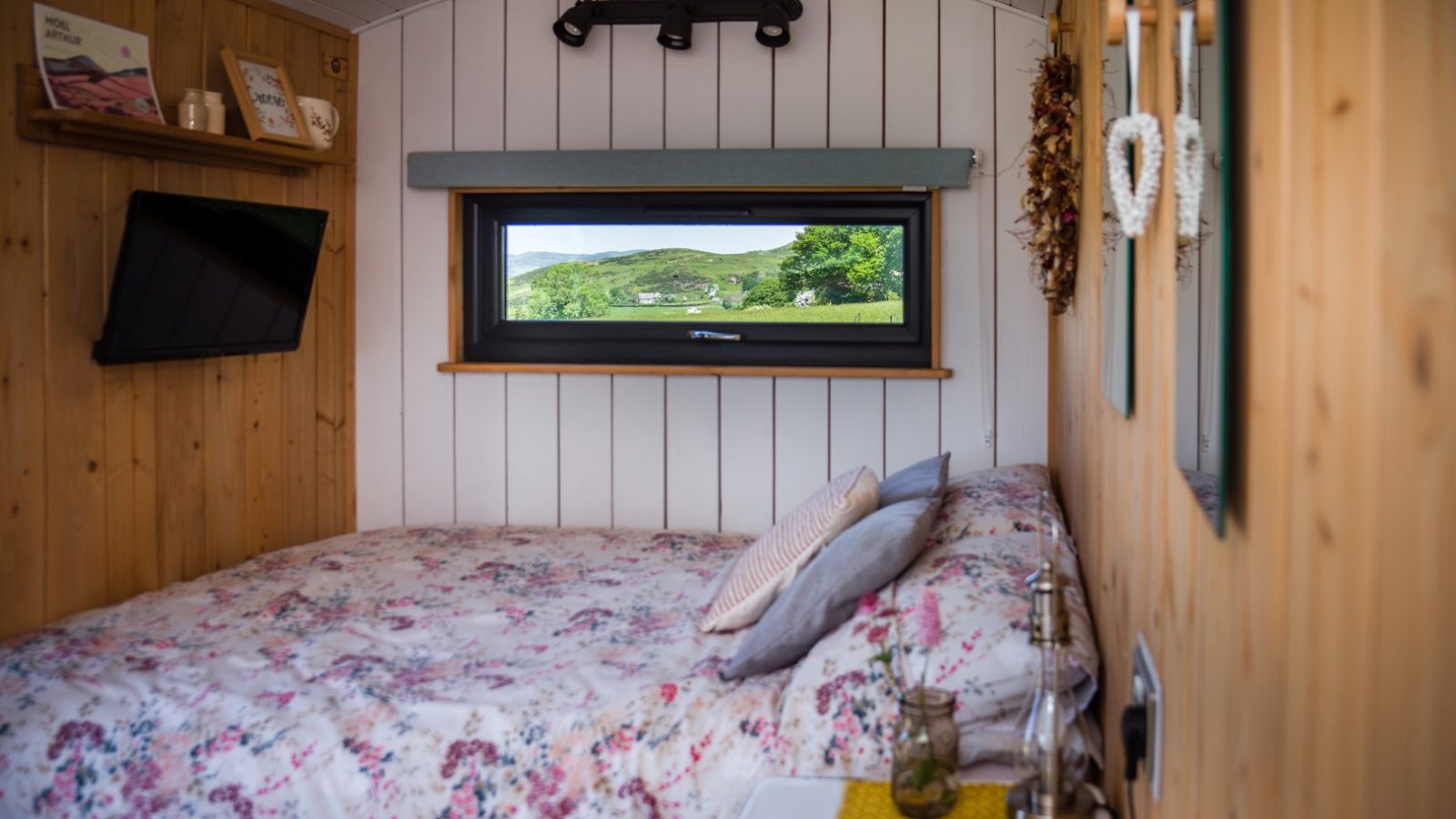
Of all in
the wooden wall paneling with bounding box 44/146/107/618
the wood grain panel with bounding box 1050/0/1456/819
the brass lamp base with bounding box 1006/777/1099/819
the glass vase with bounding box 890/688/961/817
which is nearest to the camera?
the wood grain panel with bounding box 1050/0/1456/819

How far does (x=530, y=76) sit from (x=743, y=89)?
2.15ft

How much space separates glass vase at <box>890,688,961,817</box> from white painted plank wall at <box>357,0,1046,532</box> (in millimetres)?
2020

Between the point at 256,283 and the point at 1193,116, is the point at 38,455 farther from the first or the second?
the point at 1193,116

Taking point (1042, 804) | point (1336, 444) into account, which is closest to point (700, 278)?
point (1042, 804)

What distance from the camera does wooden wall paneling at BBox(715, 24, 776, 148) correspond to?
3518 mm

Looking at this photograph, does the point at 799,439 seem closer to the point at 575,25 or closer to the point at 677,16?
the point at 677,16

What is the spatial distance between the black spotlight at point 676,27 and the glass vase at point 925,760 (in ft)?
7.90

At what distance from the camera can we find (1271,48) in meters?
0.66

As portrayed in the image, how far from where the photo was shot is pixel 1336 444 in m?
0.52

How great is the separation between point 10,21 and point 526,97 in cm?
140

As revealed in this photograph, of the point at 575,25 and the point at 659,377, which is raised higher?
the point at 575,25

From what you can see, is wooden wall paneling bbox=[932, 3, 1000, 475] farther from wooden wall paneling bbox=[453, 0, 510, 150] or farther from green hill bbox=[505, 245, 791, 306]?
wooden wall paneling bbox=[453, 0, 510, 150]

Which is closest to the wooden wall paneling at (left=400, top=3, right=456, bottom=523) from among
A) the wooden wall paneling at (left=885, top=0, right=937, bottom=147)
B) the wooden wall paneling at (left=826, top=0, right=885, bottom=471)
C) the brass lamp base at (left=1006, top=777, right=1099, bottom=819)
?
the wooden wall paneling at (left=826, top=0, right=885, bottom=471)

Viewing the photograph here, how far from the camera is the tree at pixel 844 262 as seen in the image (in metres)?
3.56
